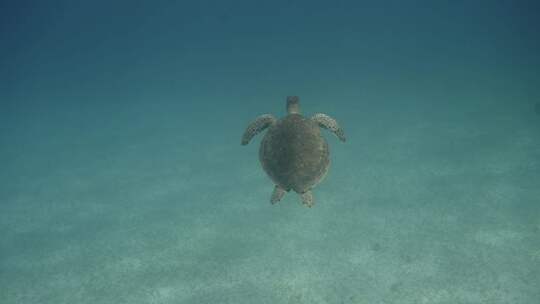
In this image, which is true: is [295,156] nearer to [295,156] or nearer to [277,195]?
[295,156]

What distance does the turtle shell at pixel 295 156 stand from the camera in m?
6.54

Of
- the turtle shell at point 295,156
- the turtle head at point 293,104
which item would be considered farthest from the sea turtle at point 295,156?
the turtle head at point 293,104

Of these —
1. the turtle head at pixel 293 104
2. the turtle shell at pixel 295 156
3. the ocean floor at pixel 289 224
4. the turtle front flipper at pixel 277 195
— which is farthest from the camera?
the ocean floor at pixel 289 224

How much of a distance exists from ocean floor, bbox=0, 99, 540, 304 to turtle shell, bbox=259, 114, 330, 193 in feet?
12.4

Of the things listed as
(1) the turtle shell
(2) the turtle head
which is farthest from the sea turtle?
(2) the turtle head

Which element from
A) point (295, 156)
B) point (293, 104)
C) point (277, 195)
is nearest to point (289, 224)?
point (293, 104)

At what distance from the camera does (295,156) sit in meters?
6.52

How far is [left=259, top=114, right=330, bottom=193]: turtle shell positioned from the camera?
6535 mm

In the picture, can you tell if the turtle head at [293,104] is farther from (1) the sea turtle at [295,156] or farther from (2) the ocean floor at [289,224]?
(2) the ocean floor at [289,224]

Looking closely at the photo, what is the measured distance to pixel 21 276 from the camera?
10555 millimetres

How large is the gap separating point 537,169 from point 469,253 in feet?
18.7

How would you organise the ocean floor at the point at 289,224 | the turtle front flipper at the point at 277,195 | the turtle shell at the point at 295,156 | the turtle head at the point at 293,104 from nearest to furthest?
the turtle shell at the point at 295,156 → the turtle front flipper at the point at 277,195 → the turtle head at the point at 293,104 → the ocean floor at the point at 289,224

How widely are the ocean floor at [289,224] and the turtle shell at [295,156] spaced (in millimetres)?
3794

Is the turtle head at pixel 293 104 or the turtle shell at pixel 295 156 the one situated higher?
the turtle head at pixel 293 104
